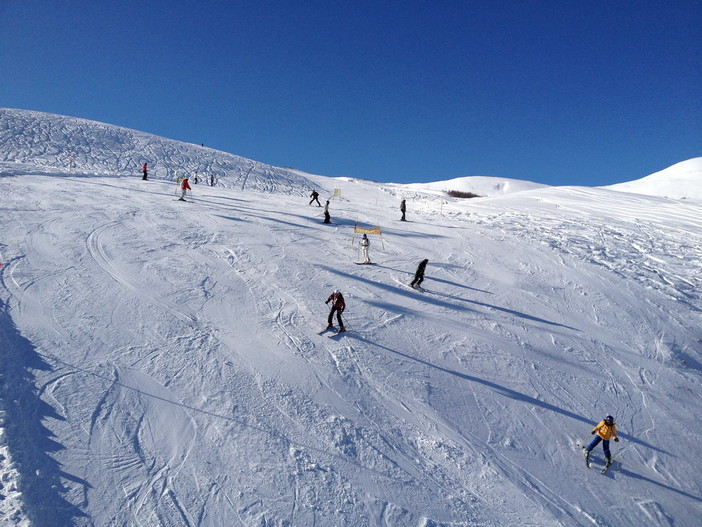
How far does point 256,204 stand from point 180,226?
348 inches

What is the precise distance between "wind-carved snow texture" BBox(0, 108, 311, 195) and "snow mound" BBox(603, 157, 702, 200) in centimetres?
4967

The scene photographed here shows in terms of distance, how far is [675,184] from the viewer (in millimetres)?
58156

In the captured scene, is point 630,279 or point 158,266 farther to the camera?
point 630,279

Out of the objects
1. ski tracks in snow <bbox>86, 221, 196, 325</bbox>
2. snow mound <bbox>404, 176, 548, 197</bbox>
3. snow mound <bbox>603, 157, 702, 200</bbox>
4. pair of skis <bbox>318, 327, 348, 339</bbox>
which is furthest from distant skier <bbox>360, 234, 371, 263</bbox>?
snow mound <bbox>404, 176, 548, 197</bbox>

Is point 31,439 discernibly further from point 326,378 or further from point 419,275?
point 419,275

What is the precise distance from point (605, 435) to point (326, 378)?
20.3 feet

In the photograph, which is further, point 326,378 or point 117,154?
point 117,154

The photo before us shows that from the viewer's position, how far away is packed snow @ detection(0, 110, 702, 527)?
21.7ft

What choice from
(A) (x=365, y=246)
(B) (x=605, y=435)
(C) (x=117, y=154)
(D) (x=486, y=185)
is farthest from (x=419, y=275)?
(D) (x=486, y=185)

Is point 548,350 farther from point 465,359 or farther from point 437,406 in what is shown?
point 437,406

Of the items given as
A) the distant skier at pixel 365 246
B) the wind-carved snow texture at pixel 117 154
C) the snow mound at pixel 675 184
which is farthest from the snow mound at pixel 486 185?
the distant skier at pixel 365 246

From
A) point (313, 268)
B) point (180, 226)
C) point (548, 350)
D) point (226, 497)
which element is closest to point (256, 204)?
point (180, 226)

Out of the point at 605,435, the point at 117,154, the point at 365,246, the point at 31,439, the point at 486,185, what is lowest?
the point at 605,435

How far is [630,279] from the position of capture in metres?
17.7
